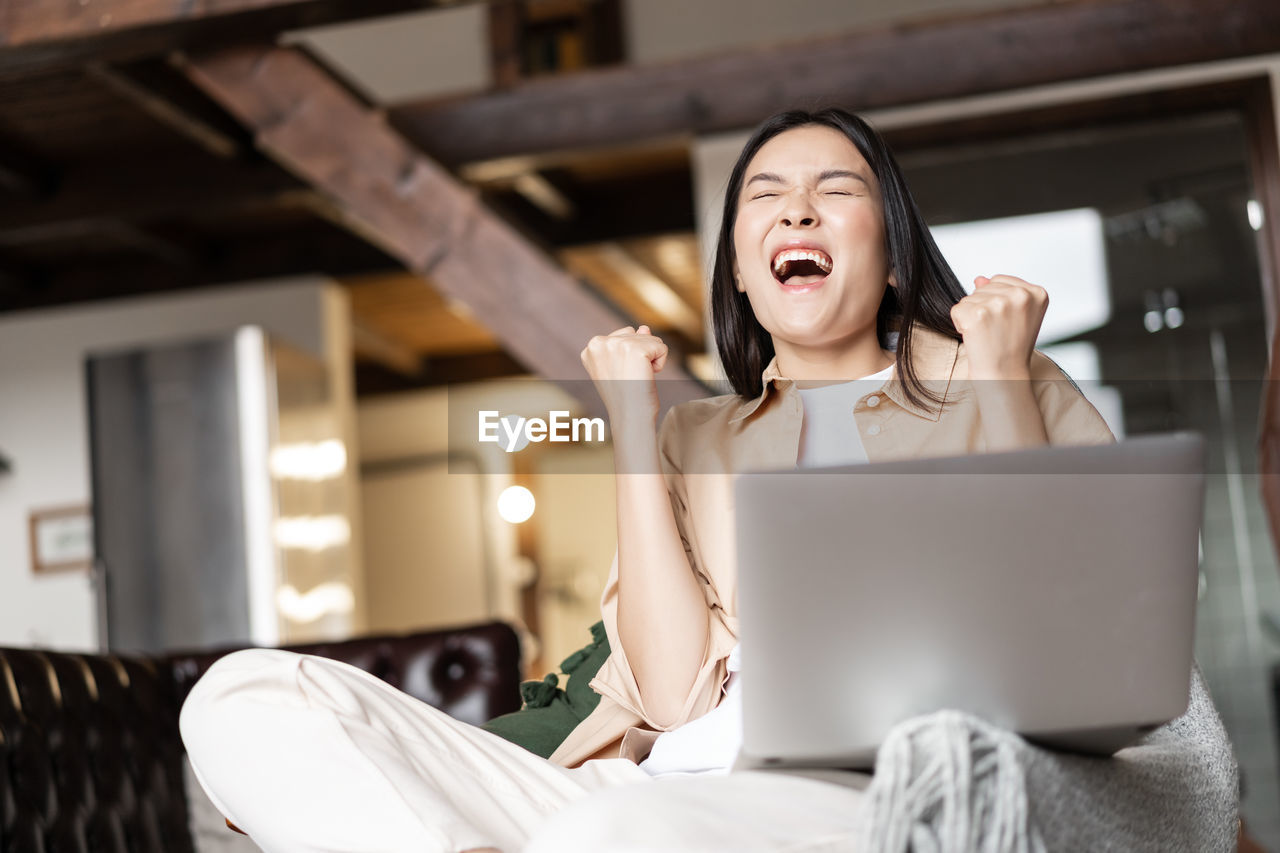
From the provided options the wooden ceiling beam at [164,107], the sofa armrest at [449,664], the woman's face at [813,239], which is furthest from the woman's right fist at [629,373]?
the wooden ceiling beam at [164,107]

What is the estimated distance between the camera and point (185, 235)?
5586 mm

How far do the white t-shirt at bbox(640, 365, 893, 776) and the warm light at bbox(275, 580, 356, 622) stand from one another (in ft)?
12.6

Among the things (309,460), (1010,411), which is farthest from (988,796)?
(309,460)

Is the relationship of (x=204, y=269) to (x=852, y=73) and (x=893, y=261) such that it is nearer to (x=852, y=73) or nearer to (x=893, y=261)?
(x=852, y=73)

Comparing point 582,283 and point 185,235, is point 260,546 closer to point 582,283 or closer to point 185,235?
point 185,235

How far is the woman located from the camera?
0.94 m

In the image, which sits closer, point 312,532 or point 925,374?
point 925,374

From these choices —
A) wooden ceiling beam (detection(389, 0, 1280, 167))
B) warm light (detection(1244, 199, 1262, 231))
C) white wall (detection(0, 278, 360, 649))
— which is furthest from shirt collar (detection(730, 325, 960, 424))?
white wall (detection(0, 278, 360, 649))

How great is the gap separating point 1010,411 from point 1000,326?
0.08 m

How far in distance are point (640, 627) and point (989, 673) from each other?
1.52ft

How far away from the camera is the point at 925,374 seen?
1.34 metres

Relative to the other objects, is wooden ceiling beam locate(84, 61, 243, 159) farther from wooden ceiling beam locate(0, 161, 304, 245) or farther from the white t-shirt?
the white t-shirt

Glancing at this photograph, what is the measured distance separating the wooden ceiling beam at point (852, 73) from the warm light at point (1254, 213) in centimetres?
46

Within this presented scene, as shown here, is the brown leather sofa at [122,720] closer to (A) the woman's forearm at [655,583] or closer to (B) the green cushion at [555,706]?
(B) the green cushion at [555,706]
